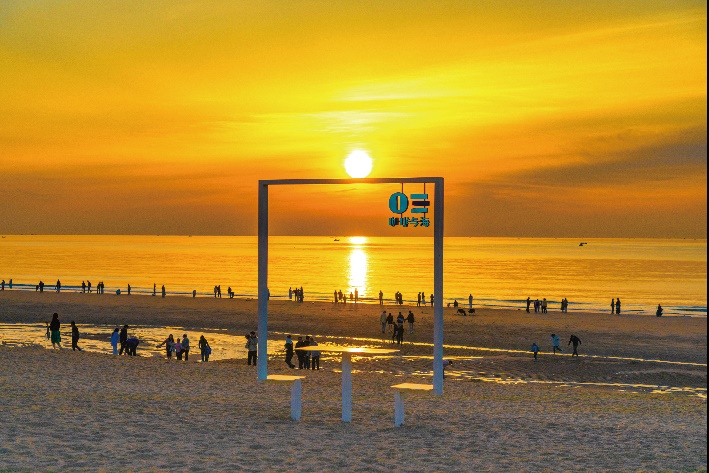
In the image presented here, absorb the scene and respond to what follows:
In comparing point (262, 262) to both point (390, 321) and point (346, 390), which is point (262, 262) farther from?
point (390, 321)

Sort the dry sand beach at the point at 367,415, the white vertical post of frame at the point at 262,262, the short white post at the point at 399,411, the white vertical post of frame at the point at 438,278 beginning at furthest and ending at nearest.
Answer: the white vertical post of frame at the point at 262,262, the short white post at the point at 399,411, the white vertical post of frame at the point at 438,278, the dry sand beach at the point at 367,415

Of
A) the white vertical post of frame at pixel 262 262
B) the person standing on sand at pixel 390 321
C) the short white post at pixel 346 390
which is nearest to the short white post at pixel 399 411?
the short white post at pixel 346 390

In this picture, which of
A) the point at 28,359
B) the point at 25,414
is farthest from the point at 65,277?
the point at 25,414

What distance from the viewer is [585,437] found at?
14508 mm

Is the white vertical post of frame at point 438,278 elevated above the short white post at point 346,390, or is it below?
above

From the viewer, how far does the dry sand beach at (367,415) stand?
472 inches

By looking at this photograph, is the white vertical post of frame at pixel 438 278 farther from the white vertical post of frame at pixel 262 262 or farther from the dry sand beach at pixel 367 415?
the white vertical post of frame at pixel 262 262

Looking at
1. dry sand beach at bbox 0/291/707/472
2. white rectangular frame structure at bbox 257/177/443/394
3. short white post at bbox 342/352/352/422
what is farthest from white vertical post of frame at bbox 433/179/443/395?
short white post at bbox 342/352/352/422

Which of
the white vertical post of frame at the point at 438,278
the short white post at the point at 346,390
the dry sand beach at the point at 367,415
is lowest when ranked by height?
the dry sand beach at the point at 367,415

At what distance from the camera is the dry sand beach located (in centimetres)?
1200

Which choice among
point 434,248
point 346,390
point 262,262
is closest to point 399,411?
point 346,390

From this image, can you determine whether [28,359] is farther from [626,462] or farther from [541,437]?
[626,462]

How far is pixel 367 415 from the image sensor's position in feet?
53.4

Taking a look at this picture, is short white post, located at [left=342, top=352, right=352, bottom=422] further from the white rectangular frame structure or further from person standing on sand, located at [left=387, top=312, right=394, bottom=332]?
person standing on sand, located at [left=387, top=312, right=394, bottom=332]
